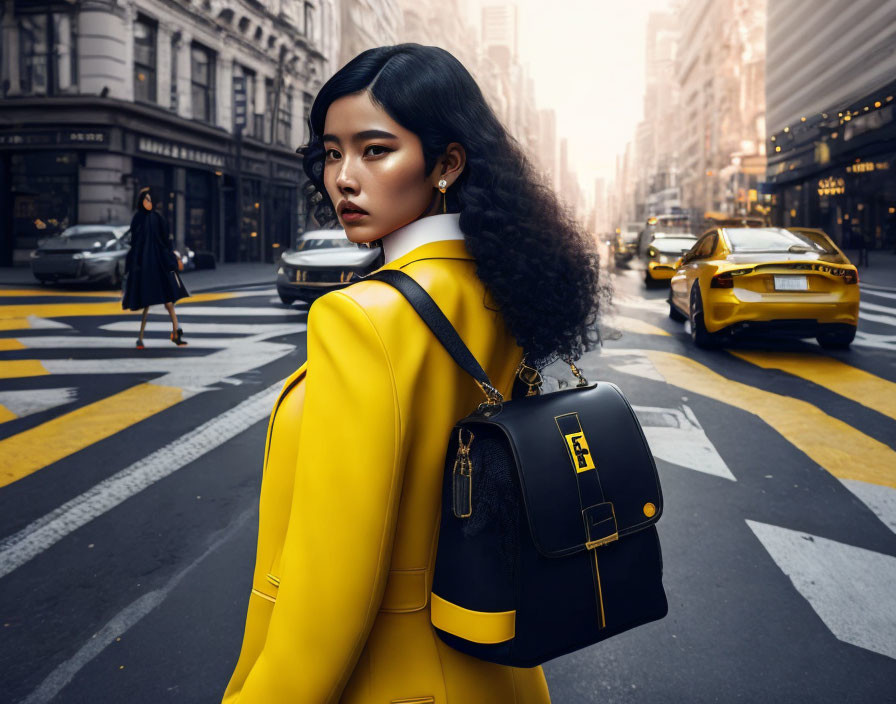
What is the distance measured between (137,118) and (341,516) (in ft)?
88.7

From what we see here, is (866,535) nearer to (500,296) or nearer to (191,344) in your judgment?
(500,296)

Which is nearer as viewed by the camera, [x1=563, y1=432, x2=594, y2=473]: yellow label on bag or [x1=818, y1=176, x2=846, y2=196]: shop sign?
[x1=563, y1=432, x2=594, y2=473]: yellow label on bag

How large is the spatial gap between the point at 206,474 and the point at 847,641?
3.48 m

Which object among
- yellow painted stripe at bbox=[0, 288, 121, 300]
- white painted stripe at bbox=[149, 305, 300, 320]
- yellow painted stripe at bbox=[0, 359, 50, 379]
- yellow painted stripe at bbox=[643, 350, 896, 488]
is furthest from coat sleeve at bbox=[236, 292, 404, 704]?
yellow painted stripe at bbox=[0, 288, 121, 300]

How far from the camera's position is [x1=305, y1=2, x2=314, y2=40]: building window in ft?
135

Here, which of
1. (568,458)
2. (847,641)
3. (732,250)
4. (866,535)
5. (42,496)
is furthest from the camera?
(732,250)

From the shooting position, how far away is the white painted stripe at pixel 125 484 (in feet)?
12.2

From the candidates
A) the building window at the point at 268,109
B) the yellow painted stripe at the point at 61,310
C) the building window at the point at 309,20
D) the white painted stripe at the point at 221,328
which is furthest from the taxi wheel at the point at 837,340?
the building window at the point at 309,20

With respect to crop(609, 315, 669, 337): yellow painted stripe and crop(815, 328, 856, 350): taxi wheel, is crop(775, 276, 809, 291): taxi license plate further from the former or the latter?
crop(609, 315, 669, 337): yellow painted stripe

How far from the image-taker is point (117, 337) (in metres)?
10.6

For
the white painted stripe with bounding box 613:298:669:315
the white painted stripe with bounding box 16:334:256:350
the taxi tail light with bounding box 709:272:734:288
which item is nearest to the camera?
the taxi tail light with bounding box 709:272:734:288

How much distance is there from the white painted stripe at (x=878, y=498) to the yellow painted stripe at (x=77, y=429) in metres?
4.80

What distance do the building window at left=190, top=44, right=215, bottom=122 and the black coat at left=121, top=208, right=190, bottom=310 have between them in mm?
21619

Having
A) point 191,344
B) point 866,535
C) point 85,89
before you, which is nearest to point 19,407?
point 191,344
